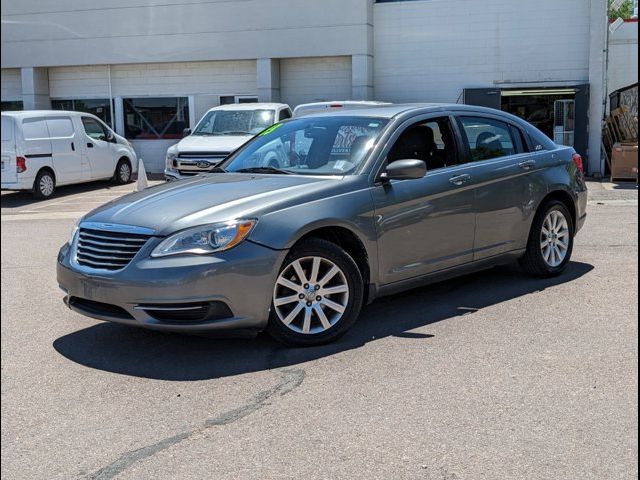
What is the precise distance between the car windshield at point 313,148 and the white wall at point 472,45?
14.3 meters

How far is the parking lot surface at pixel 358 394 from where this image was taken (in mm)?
3668

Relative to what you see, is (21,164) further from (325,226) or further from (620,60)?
(620,60)

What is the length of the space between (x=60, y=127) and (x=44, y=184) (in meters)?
1.27

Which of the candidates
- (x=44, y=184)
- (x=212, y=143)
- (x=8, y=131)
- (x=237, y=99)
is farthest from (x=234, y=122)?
(x=237, y=99)

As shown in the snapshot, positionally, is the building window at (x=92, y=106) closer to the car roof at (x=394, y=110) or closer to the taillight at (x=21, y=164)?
the taillight at (x=21, y=164)

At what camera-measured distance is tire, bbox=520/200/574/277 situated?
7152 mm

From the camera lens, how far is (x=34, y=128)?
622 inches

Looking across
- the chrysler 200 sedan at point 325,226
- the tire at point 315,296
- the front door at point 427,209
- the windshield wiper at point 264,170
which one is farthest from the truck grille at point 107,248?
the front door at point 427,209

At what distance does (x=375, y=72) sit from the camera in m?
21.1

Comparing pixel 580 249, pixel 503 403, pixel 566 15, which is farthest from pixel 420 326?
pixel 566 15

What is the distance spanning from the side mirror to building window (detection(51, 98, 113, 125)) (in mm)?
19078

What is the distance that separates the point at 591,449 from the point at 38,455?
8.63ft

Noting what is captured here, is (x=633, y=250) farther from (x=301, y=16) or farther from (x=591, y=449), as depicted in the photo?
(x=301, y=16)

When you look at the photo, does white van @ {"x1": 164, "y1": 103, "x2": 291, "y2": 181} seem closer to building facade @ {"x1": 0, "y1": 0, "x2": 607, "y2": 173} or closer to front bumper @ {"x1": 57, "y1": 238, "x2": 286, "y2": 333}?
building facade @ {"x1": 0, "y1": 0, "x2": 607, "y2": 173}
